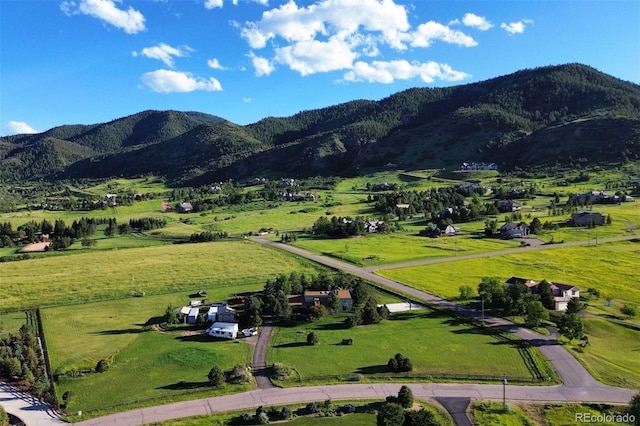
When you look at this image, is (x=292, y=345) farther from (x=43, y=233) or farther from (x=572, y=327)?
(x=43, y=233)

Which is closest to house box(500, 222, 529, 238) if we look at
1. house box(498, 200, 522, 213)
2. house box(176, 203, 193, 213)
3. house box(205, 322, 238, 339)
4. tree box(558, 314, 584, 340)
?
house box(498, 200, 522, 213)

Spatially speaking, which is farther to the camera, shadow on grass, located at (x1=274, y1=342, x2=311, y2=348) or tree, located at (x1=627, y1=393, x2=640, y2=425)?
shadow on grass, located at (x1=274, y1=342, x2=311, y2=348)

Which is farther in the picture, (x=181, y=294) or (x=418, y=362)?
(x=181, y=294)

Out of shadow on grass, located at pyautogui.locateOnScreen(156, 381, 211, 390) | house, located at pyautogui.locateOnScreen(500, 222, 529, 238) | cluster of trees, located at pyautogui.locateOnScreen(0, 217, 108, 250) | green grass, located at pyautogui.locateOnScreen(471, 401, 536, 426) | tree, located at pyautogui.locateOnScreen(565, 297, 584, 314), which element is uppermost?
cluster of trees, located at pyautogui.locateOnScreen(0, 217, 108, 250)

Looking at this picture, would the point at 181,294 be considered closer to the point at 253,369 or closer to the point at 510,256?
the point at 253,369

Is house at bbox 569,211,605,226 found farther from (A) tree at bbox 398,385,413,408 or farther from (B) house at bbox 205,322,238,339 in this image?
(A) tree at bbox 398,385,413,408

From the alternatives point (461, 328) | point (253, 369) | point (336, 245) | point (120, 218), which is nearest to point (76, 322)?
point (253, 369)
